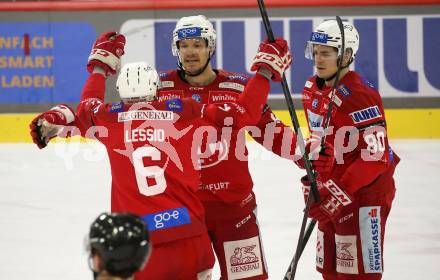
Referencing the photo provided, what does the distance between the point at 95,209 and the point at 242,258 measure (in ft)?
8.42

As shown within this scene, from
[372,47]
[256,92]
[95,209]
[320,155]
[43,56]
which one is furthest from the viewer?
[43,56]

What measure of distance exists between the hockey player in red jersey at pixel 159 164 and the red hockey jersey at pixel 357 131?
824mm

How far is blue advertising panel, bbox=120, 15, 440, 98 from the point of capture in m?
9.26

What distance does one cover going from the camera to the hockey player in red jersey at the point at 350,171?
14.8 feet

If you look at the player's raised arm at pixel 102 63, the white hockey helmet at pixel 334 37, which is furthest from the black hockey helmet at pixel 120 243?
the white hockey helmet at pixel 334 37

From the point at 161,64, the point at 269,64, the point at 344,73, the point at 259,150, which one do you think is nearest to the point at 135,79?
the point at 269,64

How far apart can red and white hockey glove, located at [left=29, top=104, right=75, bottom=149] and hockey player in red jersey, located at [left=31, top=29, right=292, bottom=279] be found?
0.48 ft

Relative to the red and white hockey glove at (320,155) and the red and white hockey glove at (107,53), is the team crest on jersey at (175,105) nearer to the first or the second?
the red and white hockey glove at (107,53)

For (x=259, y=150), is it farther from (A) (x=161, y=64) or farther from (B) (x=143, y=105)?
(B) (x=143, y=105)

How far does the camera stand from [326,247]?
15.6 ft

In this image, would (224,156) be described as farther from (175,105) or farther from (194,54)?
(175,105)

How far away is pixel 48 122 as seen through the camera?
396 centimetres

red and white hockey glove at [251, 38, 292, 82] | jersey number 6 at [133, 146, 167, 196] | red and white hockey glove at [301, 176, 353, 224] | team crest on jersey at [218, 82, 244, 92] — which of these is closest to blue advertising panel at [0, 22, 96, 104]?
team crest on jersey at [218, 82, 244, 92]

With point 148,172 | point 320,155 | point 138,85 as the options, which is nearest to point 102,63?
point 138,85
